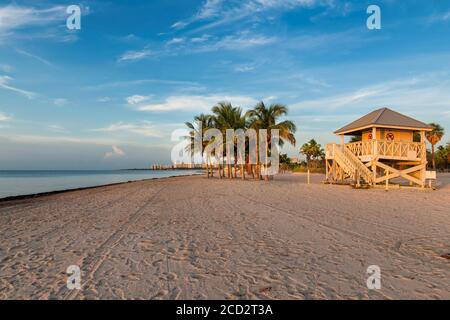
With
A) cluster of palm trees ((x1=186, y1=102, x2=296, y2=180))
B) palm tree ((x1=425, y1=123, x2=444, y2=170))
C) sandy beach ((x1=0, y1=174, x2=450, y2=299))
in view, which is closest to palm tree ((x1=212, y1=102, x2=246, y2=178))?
cluster of palm trees ((x1=186, y1=102, x2=296, y2=180))

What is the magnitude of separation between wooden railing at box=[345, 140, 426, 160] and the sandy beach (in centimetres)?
1012

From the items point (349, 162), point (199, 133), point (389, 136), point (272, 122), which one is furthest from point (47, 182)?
point (389, 136)

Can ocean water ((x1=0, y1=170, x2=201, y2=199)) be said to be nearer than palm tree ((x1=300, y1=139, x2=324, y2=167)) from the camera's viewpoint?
Yes

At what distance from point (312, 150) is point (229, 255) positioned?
207ft

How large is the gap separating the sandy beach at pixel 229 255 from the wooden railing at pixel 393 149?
10.1 meters

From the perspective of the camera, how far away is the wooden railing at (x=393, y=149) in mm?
18453

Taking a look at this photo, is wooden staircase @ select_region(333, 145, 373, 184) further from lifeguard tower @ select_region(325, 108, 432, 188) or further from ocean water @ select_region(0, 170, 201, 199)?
ocean water @ select_region(0, 170, 201, 199)

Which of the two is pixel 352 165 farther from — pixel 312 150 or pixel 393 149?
pixel 312 150

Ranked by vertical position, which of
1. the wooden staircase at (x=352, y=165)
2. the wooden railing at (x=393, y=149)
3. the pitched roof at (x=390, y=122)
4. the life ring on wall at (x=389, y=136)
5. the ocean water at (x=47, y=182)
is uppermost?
the pitched roof at (x=390, y=122)

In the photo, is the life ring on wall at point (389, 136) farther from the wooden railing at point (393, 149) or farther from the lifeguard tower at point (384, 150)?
the wooden railing at point (393, 149)

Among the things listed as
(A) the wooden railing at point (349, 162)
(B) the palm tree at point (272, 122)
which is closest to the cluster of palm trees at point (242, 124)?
(B) the palm tree at point (272, 122)

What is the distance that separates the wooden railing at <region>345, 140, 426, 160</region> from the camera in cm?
1845

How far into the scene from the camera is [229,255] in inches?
200
